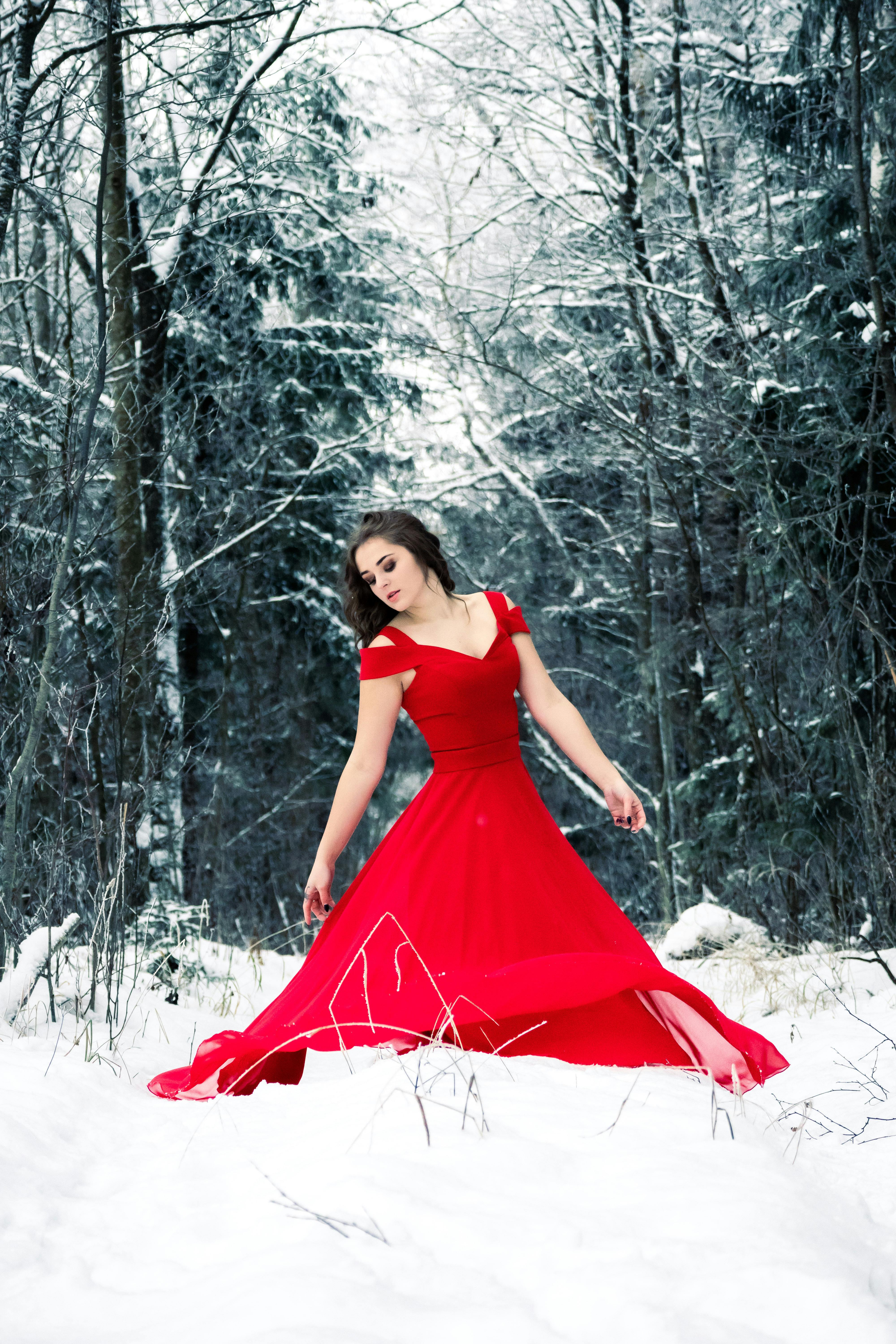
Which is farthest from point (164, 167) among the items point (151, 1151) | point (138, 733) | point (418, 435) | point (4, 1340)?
point (4, 1340)

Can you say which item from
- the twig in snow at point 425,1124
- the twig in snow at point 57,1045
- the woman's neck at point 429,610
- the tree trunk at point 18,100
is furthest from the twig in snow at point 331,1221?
the tree trunk at point 18,100

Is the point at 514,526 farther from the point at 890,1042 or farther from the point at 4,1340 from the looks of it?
the point at 4,1340

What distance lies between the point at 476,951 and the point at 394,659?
80 cm

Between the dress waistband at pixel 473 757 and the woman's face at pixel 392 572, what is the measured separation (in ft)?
1.42

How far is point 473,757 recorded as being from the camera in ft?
8.84

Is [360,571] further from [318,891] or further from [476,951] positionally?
[476,951]

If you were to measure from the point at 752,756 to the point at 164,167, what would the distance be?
245 inches

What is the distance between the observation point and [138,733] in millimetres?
6980

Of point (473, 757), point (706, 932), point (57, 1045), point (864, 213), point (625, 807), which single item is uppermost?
point (864, 213)

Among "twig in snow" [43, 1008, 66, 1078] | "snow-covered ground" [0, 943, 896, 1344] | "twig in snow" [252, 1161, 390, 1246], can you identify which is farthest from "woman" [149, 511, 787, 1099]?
"twig in snow" [252, 1161, 390, 1246]

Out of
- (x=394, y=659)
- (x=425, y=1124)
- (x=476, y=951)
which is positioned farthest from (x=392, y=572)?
(x=425, y=1124)

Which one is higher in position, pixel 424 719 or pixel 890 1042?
pixel 424 719

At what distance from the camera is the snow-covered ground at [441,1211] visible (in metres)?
1.11

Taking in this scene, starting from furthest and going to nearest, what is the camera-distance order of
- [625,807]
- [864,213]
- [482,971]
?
[864,213] < [625,807] < [482,971]
